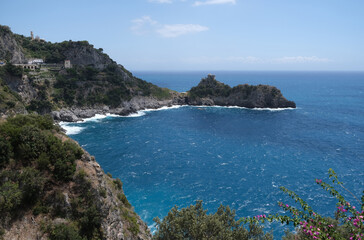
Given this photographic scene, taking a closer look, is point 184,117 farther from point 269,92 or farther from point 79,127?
point 269,92

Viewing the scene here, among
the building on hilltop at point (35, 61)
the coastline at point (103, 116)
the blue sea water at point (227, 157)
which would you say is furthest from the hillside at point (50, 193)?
the building on hilltop at point (35, 61)

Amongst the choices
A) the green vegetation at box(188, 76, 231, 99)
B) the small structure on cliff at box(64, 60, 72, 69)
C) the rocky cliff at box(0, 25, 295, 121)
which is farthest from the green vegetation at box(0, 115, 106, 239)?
the green vegetation at box(188, 76, 231, 99)

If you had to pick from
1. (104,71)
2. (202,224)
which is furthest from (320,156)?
(104,71)

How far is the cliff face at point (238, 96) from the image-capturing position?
154 m

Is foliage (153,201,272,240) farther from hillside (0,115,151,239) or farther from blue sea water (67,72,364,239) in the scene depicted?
blue sea water (67,72,364,239)

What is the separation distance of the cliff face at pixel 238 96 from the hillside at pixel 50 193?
144m

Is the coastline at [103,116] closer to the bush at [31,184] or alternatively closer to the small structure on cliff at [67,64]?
the small structure on cliff at [67,64]

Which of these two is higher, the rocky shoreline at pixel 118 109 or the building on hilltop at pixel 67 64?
the building on hilltop at pixel 67 64

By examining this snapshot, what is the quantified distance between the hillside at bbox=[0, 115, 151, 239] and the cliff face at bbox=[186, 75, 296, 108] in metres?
144

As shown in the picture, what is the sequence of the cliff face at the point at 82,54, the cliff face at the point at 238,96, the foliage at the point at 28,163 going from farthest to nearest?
the cliff face at the point at 238,96 → the cliff face at the point at 82,54 → the foliage at the point at 28,163

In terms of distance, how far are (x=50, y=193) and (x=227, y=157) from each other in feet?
186

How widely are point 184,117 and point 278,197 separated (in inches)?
3263

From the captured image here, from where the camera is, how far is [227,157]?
71.9 metres

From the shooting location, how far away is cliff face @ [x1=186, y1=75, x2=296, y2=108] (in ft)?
504
